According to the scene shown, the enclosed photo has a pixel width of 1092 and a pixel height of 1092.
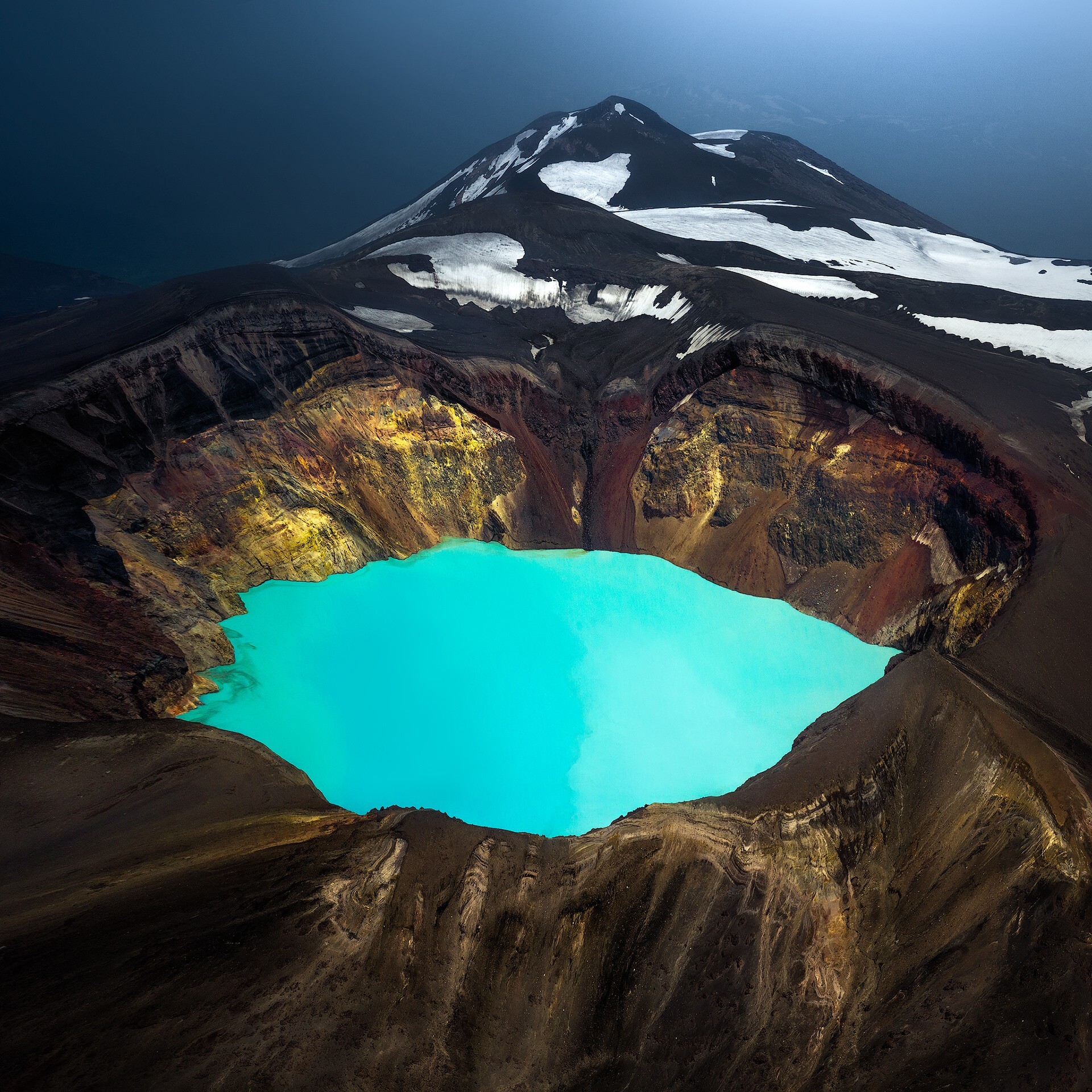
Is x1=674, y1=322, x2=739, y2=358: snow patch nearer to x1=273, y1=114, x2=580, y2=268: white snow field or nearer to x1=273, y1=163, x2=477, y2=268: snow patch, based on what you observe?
x1=273, y1=114, x2=580, y2=268: white snow field

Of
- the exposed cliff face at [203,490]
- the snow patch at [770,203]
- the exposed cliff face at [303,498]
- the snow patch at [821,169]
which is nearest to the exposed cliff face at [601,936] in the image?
the exposed cliff face at [203,490]

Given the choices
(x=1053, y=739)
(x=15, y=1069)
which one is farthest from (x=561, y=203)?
(x=15, y=1069)

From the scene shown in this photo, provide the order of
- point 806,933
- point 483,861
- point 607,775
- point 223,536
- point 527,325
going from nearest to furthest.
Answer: point 806,933 → point 483,861 → point 607,775 → point 223,536 → point 527,325

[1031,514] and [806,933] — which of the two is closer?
[806,933]

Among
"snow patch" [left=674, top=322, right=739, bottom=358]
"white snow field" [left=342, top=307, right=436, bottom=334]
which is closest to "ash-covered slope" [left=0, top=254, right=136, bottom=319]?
"white snow field" [left=342, top=307, right=436, bottom=334]

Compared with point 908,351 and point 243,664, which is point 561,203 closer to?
point 908,351

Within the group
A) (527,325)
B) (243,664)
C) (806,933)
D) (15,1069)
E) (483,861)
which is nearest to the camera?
(15,1069)

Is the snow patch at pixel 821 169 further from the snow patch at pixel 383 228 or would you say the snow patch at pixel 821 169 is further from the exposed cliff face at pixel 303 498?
the exposed cliff face at pixel 303 498
